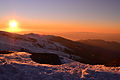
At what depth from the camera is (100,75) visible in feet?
43.8

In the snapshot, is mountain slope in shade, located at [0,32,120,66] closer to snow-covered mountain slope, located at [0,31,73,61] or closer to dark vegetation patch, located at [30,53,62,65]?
snow-covered mountain slope, located at [0,31,73,61]

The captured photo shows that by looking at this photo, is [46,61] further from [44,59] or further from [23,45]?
[23,45]

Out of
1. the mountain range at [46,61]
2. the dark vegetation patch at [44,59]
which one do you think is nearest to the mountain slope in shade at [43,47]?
the mountain range at [46,61]

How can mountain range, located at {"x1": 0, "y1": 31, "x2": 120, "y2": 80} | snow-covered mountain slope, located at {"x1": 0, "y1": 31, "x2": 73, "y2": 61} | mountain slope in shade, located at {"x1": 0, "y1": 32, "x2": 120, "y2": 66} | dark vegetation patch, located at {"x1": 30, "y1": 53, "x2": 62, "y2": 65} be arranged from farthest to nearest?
1. mountain slope in shade, located at {"x1": 0, "y1": 32, "x2": 120, "y2": 66}
2. snow-covered mountain slope, located at {"x1": 0, "y1": 31, "x2": 73, "y2": 61}
3. dark vegetation patch, located at {"x1": 30, "y1": 53, "x2": 62, "y2": 65}
4. mountain range, located at {"x1": 0, "y1": 31, "x2": 120, "y2": 80}

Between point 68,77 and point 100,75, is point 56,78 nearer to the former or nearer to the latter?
point 68,77

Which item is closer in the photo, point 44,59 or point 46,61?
point 46,61

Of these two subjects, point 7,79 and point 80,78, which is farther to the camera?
point 80,78

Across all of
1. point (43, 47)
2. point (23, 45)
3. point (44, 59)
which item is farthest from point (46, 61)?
point (43, 47)

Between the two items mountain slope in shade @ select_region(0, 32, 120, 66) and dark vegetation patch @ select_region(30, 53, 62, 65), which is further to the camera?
mountain slope in shade @ select_region(0, 32, 120, 66)

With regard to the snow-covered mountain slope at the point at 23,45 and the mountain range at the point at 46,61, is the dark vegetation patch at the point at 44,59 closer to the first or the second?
the mountain range at the point at 46,61

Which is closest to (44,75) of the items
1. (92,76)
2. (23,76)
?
(23,76)

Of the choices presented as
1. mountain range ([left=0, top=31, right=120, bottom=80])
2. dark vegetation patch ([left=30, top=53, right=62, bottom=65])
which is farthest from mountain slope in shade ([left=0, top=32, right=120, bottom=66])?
dark vegetation patch ([left=30, top=53, right=62, bottom=65])

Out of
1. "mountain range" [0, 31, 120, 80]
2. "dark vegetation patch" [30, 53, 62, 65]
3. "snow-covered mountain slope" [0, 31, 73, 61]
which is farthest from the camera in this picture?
"snow-covered mountain slope" [0, 31, 73, 61]

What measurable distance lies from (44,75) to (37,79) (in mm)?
1187
